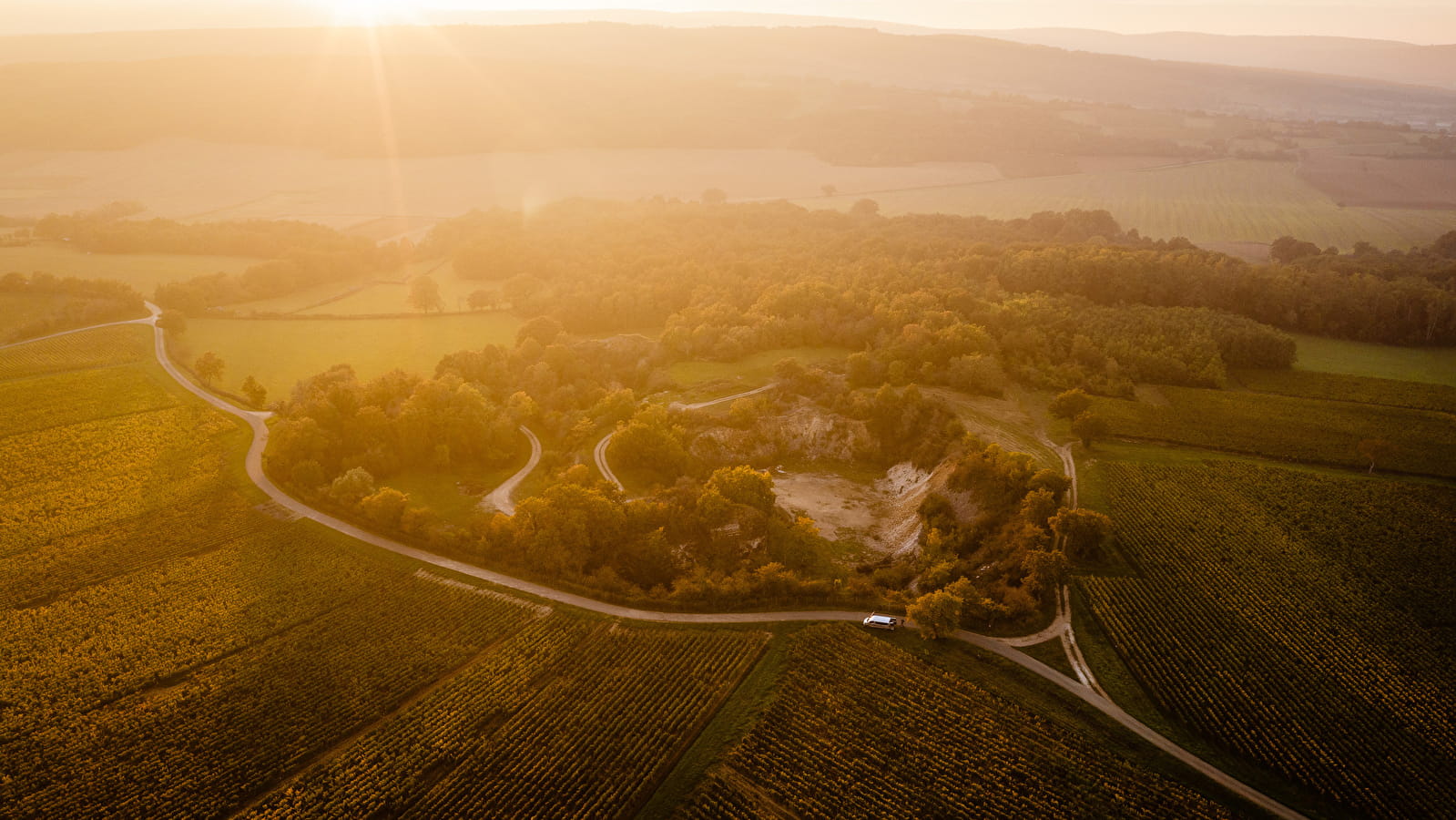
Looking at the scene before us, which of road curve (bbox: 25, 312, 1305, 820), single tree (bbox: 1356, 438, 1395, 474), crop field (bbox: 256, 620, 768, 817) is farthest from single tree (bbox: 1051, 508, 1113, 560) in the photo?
single tree (bbox: 1356, 438, 1395, 474)

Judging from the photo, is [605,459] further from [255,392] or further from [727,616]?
[255,392]

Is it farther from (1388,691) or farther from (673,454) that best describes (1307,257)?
(673,454)

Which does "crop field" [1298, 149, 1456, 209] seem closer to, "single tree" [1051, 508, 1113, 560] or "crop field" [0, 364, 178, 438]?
"single tree" [1051, 508, 1113, 560]

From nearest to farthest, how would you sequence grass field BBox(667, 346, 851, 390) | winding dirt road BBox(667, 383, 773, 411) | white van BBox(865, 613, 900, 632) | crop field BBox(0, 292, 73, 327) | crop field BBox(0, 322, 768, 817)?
crop field BBox(0, 322, 768, 817), white van BBox(865, 613, 900, 632), winding dirt road BBox(667, 383, 773, 411), grass field BBox(667, 346, 851, 390), crop field BBox(0, 292, 73, 327)

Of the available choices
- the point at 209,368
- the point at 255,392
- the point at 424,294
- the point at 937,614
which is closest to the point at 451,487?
the point at 255,392

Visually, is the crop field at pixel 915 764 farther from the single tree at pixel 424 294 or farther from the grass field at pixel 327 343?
the single tree at pixel 424 294

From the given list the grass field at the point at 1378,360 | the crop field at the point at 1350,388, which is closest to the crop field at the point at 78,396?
the crop field at the point at 1350,388

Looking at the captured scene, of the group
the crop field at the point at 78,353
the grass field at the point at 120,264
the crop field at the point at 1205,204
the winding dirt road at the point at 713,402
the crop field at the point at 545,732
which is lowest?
the crop field at the point at 545,732
